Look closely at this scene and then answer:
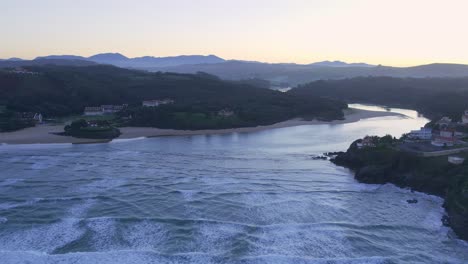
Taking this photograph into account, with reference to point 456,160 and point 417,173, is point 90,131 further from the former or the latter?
point 456,160

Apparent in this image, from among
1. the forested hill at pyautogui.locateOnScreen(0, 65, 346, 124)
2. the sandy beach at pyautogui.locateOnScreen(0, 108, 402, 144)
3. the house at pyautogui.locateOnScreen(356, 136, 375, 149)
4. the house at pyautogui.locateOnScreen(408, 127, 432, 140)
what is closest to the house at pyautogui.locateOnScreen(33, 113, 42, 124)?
the sandy beach at pyautogui.locateOnScreen(0, 108, 402, 144)

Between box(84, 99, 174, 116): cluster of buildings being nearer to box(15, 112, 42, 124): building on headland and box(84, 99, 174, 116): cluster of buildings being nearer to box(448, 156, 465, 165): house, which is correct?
box(15, 112, 42, 124): building on headland

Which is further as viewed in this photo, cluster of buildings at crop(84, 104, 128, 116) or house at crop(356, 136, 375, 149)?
cluster of buildings at crop(84, 104, 128, 116)

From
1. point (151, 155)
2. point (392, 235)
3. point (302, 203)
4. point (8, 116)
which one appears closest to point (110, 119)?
point (8, 116)

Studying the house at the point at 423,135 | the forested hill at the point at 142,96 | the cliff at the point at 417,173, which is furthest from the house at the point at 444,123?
the forested hill at the point at 142,96

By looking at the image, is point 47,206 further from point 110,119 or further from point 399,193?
point 110,119

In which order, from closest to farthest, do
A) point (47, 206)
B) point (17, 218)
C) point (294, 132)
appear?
1. point (17, 218)
2. point (47, 206)
3. point (294, 132)
